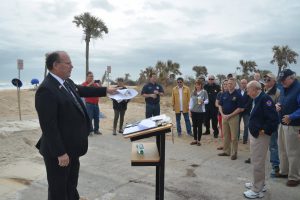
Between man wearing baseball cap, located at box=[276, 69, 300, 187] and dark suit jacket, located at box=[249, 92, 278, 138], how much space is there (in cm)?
42

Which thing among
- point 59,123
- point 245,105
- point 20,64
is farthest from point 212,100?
point 20,64

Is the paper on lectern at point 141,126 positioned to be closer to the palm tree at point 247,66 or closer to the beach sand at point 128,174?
the beach sand at point 128,174

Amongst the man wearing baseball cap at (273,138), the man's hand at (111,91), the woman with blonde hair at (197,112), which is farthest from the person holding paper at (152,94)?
the man's hand at (111,91)

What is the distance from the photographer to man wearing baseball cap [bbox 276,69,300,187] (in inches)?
219

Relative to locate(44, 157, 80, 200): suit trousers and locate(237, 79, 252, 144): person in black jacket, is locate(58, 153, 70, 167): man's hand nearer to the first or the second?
locate(44, 157, 80, 200): suit trousers

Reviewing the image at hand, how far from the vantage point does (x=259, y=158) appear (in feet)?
17.2

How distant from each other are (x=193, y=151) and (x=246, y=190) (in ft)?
9.44

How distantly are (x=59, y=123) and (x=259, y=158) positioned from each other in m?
3.08

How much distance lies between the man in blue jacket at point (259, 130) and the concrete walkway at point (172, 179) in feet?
0.86

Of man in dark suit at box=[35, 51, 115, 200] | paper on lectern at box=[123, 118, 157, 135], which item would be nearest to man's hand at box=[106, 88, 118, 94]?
paper on lectern at box=[123, 118, 157, 135]

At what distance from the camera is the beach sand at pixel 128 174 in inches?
211

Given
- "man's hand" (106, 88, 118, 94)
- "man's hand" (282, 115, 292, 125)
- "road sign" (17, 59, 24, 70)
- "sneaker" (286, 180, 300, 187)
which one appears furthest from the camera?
"road sign" (17, 59, 24, 70)

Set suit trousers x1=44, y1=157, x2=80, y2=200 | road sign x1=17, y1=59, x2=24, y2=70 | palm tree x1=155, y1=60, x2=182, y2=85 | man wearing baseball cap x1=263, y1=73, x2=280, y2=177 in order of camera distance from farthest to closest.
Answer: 1. palm tree x1=155, y1=60, x2=182, y2=85
2. road sign x1=17, y1=59, x2=24, y2=70
3. man wearing baseball cap x1=263, y1=73, x2=280, y2=177
4. suit trousers x1=44, y1=157, x2=80, y2=200

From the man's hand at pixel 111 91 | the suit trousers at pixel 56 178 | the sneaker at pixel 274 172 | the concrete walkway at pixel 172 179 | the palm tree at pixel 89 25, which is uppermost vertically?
the palm tree at pixel 89 25
